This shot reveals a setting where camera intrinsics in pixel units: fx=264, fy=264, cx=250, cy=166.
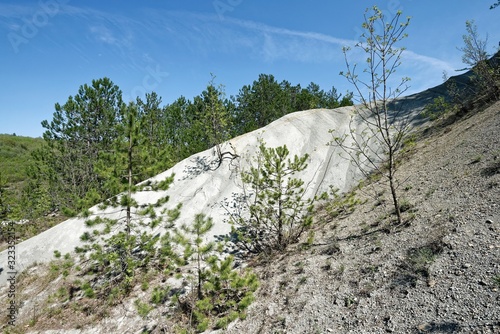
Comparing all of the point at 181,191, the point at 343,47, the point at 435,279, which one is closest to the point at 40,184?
the point at 181,191

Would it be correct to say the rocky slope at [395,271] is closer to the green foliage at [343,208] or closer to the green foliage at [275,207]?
the green foliage at [343,208]

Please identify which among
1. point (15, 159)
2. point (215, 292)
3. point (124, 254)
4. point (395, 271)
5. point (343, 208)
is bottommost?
point (395, 271)

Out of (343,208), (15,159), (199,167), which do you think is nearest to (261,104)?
(199,167)

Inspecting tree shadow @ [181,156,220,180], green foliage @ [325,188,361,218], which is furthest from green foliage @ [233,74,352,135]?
green foliage @ [325,188,361,218]

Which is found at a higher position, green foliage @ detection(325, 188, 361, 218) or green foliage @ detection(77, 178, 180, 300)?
green foliage @ detection(77, 178, 180, 300)

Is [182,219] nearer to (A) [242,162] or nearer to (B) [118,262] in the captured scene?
(B) [118,262]

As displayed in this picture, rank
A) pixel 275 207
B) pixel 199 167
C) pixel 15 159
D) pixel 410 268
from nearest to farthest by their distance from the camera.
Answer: pixel 410 268 < pixel 275 207 < pixel 199 167 < pixel 15 159

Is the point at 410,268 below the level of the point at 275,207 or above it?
below

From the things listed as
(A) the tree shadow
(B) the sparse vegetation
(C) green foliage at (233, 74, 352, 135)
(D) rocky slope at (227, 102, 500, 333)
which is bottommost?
(D) rocky slope at (227, 102, 500, 333)

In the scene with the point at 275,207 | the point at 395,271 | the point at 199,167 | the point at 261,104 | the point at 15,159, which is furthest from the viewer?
the point at 15,159

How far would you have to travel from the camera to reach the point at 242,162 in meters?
19.4

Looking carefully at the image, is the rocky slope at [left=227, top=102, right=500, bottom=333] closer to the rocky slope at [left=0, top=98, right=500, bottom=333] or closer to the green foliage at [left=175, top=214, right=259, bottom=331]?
the rocky slope at [left=0, top=98, right=500, bottom=333]

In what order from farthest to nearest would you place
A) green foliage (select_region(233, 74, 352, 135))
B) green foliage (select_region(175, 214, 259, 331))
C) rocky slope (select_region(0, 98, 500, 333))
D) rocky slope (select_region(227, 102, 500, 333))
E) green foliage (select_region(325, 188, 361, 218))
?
green foliage (select_region(233, 74, 352, 135)) < green foliage (select_region(325, 188, 361, 218)) < green foliage (select_region(175, 214, 259, 331)) < rocky slope (select_region(0, 98, 500, 333)) < rocky slope (select_region(227, 102, 500, 333))

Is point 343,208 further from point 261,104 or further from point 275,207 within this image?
point 261,104
